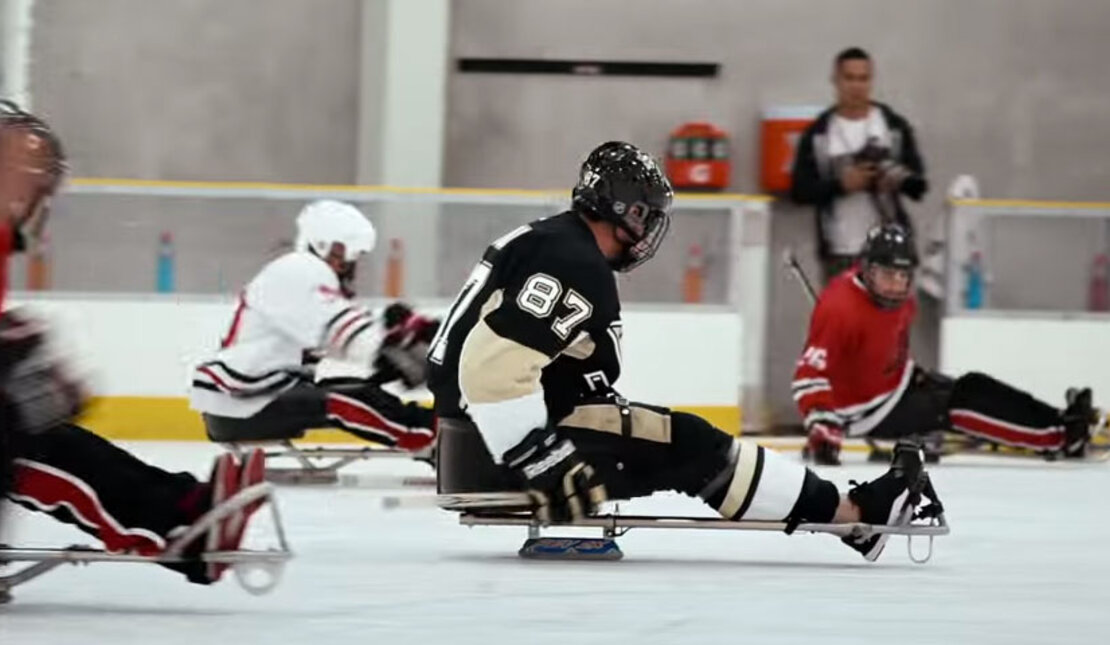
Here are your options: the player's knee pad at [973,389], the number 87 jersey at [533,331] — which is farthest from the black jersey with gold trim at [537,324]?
the player's knee pad at [973,389]

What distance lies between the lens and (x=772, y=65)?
552 inches

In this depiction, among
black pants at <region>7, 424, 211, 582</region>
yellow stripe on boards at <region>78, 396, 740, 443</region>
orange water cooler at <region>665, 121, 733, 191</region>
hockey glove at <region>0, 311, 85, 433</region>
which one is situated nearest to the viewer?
hockey glove at <region>0, 311, 85, 433</region>

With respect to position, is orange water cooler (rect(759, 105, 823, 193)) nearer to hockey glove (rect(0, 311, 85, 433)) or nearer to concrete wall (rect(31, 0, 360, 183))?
concrete wall (rect(31, 0, 360, 183))

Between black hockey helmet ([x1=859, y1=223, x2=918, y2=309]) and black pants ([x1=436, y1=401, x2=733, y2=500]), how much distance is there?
424 centimetres

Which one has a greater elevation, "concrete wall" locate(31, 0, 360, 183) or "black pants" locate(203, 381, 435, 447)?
"concrete wall" locate(31, 0, 360, 183)

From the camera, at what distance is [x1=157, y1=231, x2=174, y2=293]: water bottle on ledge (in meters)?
11.3

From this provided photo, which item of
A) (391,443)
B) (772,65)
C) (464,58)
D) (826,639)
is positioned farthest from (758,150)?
(826,639)

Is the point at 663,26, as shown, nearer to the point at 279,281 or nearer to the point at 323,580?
the point at 279,281

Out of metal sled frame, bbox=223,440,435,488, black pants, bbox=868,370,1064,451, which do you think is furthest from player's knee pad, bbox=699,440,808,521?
black pants, bbox=868,370,1064,451

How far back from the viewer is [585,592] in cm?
551

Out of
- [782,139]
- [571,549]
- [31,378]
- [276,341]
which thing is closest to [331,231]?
A: [276,341]

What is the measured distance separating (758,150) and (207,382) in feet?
18.5

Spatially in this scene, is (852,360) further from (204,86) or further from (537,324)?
(204,86)

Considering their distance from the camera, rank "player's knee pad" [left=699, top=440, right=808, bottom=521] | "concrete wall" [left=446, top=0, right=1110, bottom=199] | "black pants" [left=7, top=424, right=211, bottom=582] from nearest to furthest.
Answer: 1. "black pants" [left=7, top=424, right=211, bottom=582]
2. "player's knee pad" [left=699, top=440, right=808, bottom=521]
3. "concrete wall" [left=446, top=0, right=1110, bottom=199]
